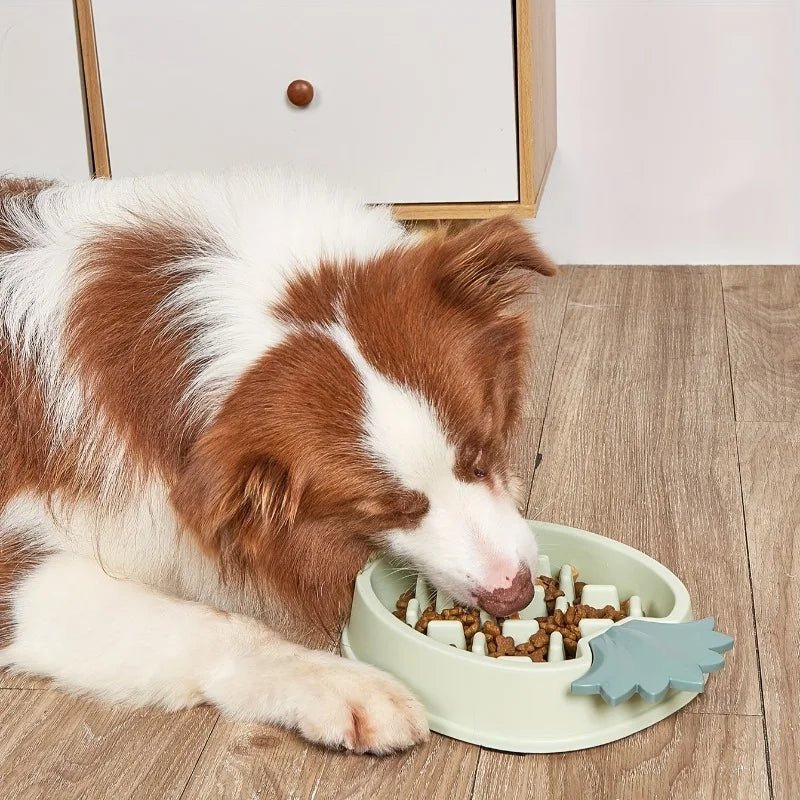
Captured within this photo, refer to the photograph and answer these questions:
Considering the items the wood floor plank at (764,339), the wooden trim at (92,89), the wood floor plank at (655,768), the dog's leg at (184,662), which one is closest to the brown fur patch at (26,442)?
the dog's leg at (184,662)

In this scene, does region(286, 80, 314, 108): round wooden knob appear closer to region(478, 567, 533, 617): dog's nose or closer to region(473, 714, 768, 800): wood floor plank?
region(478, 567, 533, 617): dog's nose

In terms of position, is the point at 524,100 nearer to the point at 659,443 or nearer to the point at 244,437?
the point at 659,443

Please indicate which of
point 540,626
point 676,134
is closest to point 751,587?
point 540,626

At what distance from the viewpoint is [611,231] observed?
3.71 meters

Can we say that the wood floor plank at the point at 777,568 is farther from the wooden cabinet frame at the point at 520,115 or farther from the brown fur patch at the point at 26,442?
the brown fur patch at the point at 26,442

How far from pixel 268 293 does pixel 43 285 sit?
1.13ft

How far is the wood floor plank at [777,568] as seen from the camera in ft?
5.20

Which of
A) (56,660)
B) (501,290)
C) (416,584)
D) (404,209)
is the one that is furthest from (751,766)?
(404,209)

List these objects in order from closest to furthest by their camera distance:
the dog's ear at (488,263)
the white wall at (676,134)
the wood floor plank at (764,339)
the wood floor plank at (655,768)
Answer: the wood floor plank at (655,768)
the dog's ear at (488,263)
the wood floor plank at (764,339)
the white wall at (676,134)

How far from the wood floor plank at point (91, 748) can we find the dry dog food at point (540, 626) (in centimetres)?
37

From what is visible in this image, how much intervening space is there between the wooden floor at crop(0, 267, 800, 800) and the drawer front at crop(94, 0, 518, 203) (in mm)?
577

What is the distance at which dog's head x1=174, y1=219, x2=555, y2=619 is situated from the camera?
63.7 inches

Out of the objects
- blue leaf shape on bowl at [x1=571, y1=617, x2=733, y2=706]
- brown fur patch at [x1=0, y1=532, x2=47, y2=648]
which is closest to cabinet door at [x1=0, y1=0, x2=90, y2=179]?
brown fur patch at [x1=0, y1=532, x2=47, y2=648]

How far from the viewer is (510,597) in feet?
5.43
